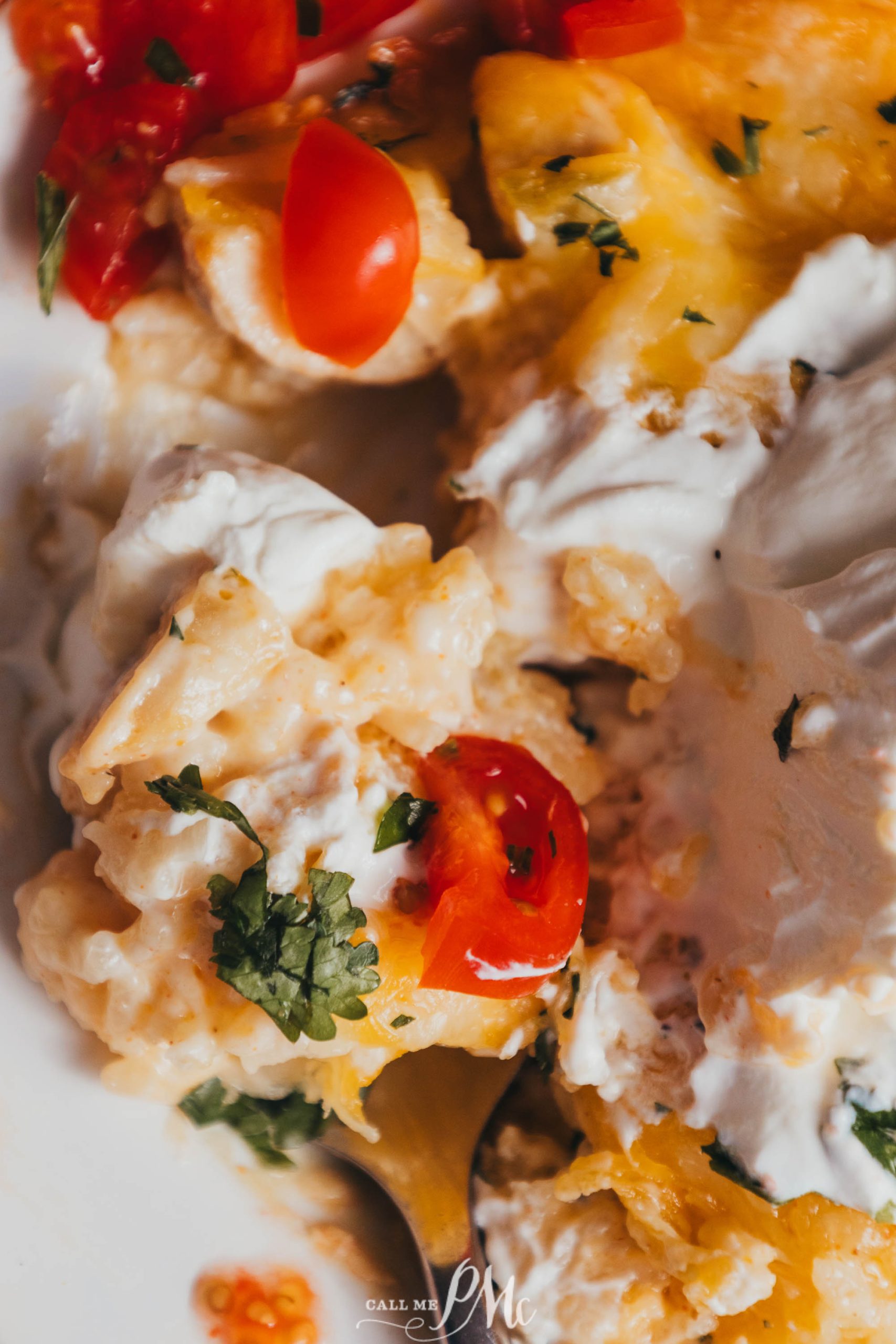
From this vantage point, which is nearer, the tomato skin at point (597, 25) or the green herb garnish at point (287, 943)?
the green herb garnish at point (287, 943)

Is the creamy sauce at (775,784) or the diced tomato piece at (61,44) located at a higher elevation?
the diced tomato piece at (61,44)

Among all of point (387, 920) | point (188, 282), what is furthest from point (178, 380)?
point (387, 920)

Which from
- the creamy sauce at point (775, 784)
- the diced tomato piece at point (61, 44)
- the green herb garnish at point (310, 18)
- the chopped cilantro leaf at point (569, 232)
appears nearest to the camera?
the creamy sauce at point (775, 784)

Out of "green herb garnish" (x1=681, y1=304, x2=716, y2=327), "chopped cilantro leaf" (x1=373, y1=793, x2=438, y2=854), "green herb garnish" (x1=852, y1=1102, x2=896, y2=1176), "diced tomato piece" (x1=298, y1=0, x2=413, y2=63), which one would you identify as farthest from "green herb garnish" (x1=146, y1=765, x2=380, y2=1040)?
"diced tomato piece" (x1=298, y1=0, x2=413, y2=63)

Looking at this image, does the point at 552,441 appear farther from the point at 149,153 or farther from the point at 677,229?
the point at 149,153

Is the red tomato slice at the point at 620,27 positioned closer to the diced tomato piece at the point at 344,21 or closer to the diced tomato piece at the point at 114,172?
the diced tomato piece at the point at 344,21

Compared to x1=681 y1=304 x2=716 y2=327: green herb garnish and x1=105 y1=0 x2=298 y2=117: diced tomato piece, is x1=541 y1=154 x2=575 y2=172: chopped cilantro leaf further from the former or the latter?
x1=105 y1=0 x2=298 y2=117: diced tomato piece

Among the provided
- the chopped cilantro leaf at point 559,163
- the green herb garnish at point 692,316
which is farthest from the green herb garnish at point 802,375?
the chopped cilantro leaf at point 559,163
